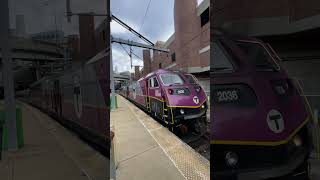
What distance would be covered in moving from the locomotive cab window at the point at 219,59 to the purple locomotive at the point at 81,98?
1282mm

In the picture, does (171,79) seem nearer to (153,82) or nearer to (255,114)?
(153,82)

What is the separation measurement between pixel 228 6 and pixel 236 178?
76 centimetres

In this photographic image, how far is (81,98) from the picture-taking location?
2480mm

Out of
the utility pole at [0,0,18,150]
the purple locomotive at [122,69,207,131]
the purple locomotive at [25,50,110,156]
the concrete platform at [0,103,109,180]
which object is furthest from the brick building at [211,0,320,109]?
the purple locomotive at [122,69,207,131]

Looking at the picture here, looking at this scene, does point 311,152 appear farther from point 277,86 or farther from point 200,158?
point 200,158

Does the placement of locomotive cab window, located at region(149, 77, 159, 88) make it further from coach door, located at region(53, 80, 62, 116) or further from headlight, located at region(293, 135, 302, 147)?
headlight, located at region(293, 135, 302, 147)

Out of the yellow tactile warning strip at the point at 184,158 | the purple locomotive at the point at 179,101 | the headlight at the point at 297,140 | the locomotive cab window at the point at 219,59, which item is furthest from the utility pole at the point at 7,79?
the purple locomotive at the point at 179,101

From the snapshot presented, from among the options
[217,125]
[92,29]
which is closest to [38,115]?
[92,29]

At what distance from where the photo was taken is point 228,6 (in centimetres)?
136

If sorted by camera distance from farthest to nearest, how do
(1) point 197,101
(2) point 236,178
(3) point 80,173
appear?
1. (1) point 197,101
2. (3) point 80,173
3. (2) point 236,178

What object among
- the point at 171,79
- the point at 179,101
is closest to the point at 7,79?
the point at 179,101

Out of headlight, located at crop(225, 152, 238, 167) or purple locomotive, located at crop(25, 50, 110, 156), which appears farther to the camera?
purple locomotive, located at crop(25, 50, 110, 156)

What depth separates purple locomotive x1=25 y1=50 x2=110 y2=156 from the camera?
2.46 meters

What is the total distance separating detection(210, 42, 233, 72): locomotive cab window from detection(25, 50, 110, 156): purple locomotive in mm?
1282
